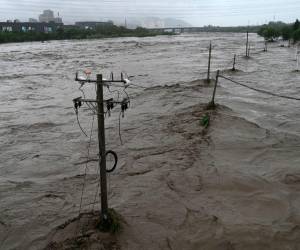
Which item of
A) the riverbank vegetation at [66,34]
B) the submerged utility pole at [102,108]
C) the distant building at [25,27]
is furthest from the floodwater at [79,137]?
the distant building at [25,27]

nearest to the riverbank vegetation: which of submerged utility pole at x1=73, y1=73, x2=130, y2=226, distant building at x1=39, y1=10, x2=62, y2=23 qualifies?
distant building at x1=39, y1=10, x2=62, y2=23

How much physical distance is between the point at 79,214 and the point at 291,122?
10.1 metres

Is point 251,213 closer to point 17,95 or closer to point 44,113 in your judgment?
point 44,113

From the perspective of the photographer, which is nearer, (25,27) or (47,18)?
(25,27)

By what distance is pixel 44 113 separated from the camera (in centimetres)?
1667

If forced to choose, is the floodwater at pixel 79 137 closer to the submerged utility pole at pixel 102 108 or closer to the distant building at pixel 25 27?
the submerged utility pole at pixel 102 108

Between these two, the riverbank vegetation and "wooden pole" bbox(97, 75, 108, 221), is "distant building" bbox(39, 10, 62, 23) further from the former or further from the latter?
"wooden pole" bbox(97, 75, 108, 221)

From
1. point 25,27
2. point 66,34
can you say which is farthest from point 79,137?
point 25,27

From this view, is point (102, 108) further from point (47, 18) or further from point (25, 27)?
point (47, 18)

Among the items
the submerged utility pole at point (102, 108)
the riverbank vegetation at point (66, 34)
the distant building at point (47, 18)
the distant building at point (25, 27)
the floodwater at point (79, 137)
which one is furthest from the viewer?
the distant building at point (47, 18)

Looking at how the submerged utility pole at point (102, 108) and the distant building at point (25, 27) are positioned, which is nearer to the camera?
the submerged utility pole at point (102, 108)

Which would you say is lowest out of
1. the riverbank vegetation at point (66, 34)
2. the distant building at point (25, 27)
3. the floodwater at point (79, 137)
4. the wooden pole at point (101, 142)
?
the floodwater at point (79, 137)

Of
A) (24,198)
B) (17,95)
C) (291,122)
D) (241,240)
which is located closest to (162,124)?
(291,122)

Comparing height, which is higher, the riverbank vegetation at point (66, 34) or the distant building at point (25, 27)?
the distant building at point (25, 27)
